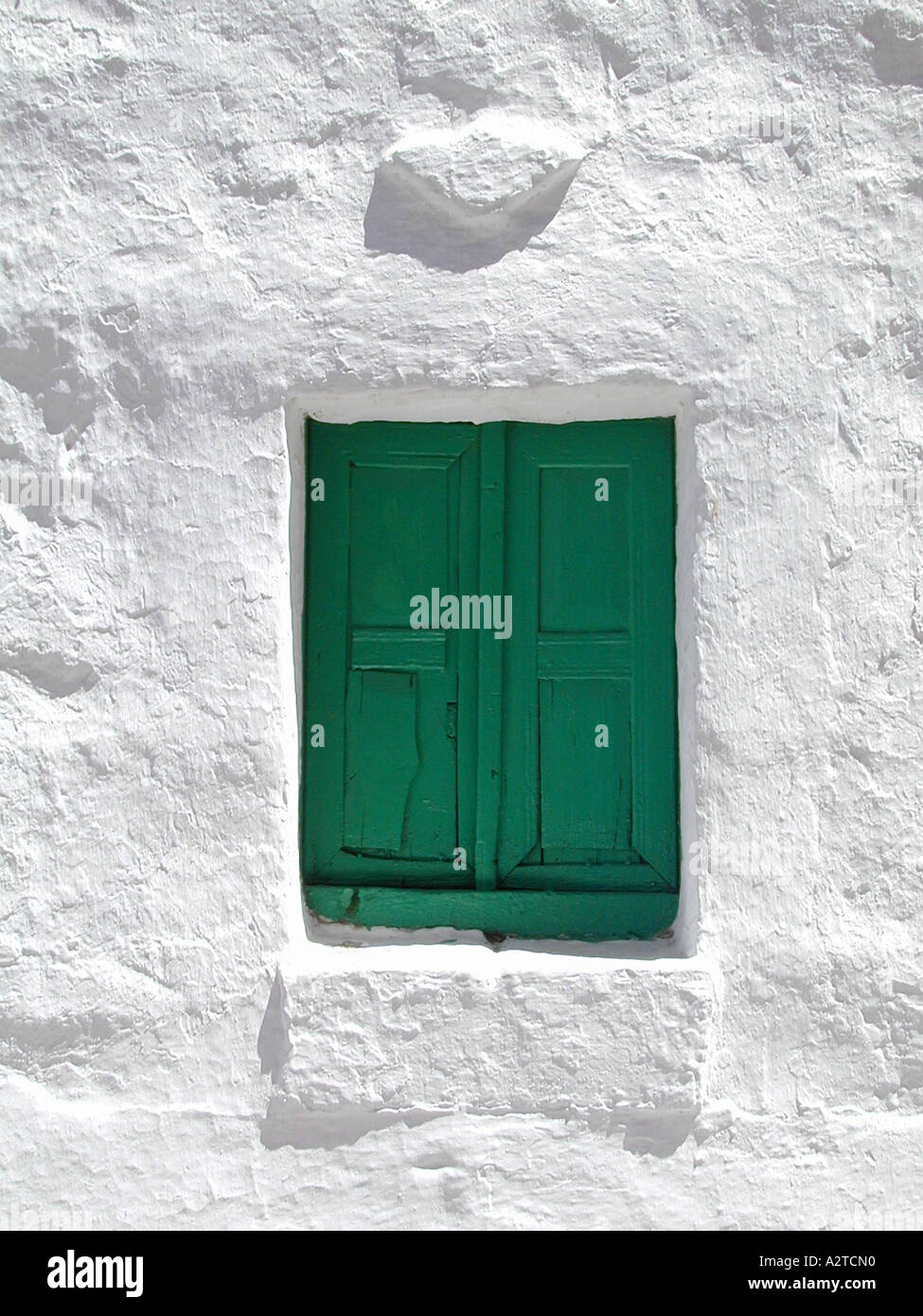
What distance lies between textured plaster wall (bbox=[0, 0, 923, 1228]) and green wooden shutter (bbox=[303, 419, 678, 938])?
12 cm

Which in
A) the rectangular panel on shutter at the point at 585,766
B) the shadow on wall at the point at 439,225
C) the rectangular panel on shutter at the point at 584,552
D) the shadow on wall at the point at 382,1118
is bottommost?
the shadow on wall at the point at 382,1118

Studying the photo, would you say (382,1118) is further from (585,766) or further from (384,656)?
(384,656)

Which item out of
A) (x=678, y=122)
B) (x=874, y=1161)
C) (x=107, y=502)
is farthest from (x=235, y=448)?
(x=874, y=1161)

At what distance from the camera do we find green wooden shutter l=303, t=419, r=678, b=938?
2570 millimetres

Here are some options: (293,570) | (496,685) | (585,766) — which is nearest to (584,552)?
(496,685)

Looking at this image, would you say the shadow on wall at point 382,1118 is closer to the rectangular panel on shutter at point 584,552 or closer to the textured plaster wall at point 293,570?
the textured plaster wall at point 293,570

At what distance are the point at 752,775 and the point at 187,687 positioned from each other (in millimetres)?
1317

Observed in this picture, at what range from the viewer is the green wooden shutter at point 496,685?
2570 millimetres

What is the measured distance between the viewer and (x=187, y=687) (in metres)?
2.46

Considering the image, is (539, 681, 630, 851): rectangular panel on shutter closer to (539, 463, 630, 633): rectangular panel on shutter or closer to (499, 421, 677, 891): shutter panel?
(499, 421, 677, 891): shutter panel

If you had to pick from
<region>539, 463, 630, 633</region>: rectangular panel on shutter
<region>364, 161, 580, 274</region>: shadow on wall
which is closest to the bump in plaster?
<region>364, 161, 580, 274</region>: shadow on wall

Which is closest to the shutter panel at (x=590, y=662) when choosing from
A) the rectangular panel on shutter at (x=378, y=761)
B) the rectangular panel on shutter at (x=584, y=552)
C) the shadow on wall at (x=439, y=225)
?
the rectangular panel on shutter at (x=584, y=552)

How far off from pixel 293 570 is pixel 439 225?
2.89 feet

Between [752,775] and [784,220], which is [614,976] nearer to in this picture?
[752,775]
